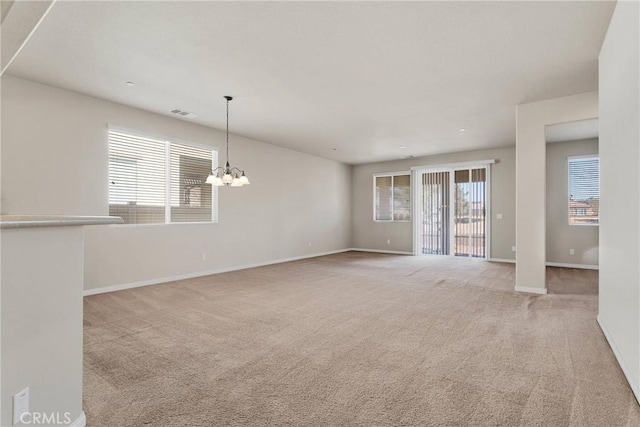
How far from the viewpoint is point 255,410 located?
1808mm

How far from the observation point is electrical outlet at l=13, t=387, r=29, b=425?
4.23 ft

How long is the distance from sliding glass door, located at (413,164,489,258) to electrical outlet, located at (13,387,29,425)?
856 cm

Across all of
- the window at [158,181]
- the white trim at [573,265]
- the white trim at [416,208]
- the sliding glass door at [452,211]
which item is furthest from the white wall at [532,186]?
the window at [158,181]

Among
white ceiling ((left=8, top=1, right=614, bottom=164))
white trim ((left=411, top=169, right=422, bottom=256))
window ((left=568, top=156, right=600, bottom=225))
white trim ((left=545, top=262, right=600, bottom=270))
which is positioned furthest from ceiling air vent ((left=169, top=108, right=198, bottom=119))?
white trim ((left=545, top=262, right=600, bottom=270))

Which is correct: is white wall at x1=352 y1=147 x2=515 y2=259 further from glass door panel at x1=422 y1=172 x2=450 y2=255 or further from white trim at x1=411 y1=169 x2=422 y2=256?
glass door panel at x1=422 y1=172 x2=450 y2=255

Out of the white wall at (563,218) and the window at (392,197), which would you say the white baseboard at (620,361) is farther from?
the window at (392,197)

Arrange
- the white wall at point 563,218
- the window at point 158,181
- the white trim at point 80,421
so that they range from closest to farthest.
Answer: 1. the white trim at point 80,421
2. the window at point 158,181
3. the white wall at point 563,218

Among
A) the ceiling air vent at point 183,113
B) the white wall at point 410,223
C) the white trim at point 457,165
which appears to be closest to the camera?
the ceiling air vent at point 183,113

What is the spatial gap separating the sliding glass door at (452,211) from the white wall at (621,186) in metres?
5.22

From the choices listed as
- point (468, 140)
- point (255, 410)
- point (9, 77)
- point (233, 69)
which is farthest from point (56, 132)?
point (468, 140)

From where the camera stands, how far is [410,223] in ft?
30.4

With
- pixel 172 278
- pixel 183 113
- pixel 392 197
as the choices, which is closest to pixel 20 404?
pixel 172 278

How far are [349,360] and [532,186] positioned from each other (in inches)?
152

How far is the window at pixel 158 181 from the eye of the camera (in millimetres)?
4867
